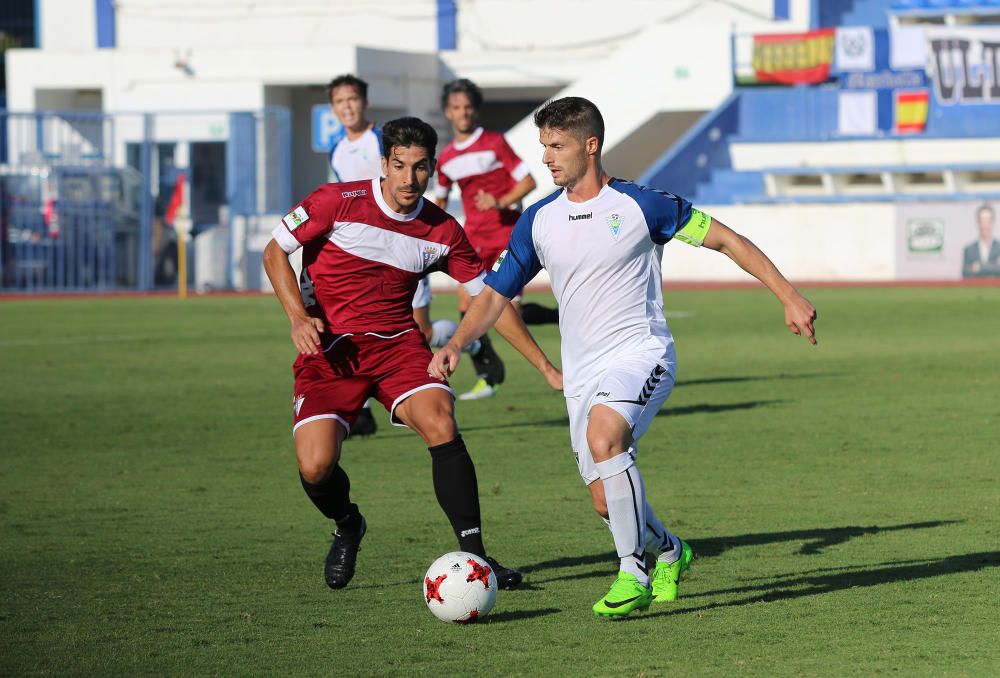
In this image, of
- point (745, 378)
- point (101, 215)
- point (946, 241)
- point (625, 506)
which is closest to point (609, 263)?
point (625, 506)

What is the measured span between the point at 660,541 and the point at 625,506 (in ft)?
1.16

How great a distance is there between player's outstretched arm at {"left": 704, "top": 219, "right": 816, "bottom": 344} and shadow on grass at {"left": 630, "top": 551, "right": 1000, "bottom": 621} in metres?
0.99

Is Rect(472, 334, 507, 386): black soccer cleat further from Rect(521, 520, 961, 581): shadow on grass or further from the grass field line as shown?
the grass field line

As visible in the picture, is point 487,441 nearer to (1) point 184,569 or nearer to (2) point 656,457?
(2) point 656,457

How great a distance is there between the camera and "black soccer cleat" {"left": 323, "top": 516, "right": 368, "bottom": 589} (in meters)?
5.95

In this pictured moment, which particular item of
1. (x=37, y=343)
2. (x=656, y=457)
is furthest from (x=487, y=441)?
(x=37, y=343)

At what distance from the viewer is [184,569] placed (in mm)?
6371

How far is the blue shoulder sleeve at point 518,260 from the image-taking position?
5801mm

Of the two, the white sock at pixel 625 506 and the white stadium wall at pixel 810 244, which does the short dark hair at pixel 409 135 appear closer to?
the white sock at pixel 625 506

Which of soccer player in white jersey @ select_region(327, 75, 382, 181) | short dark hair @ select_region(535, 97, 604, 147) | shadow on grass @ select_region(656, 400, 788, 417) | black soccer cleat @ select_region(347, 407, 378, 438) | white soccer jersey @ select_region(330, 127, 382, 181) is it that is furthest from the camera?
shadow on grass @ select_region(656, 400, 788, 417)

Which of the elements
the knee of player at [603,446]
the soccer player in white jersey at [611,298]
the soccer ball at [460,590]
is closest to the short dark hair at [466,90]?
the soccer player in white jersey at [611,298]

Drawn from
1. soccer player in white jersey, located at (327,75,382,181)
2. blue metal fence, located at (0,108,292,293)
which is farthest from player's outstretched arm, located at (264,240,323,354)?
blue metal fence, located at (0,108,292,293)

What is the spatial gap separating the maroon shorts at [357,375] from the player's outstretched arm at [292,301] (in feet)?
0.45

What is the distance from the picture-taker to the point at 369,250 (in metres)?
6.40
